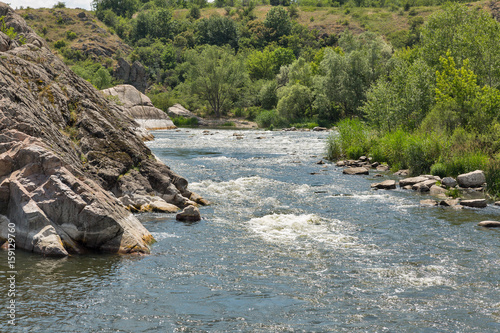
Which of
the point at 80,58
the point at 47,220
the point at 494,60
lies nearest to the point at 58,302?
the point at 47,220

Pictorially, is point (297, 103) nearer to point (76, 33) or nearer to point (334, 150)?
point (334, 150)

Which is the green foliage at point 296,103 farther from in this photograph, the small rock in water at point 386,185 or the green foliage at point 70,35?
the green foliage at point 70,35

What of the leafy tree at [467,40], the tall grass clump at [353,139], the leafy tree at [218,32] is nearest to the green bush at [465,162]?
the tall grass clump at [353,139]

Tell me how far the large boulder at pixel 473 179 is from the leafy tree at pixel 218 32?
459ft

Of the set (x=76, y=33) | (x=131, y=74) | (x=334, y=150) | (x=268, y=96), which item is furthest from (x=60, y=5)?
(x=334, y=150)

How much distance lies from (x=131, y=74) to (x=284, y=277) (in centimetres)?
11223

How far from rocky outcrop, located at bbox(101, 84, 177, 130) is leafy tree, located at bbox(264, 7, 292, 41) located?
89931mm

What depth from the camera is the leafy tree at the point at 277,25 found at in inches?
6122

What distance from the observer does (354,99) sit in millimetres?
70750

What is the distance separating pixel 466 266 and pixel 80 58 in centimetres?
13600

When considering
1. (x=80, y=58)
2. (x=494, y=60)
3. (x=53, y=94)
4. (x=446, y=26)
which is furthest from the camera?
(x=80, y=58)

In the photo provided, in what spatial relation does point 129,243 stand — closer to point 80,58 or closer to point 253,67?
point 253,67

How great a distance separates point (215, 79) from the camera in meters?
96.2

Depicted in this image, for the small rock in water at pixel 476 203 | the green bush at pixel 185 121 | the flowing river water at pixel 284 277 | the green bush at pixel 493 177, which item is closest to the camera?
the flowing river water at pixel 284 277
